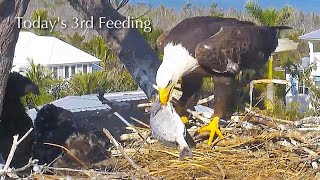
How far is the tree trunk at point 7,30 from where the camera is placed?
4035 mm

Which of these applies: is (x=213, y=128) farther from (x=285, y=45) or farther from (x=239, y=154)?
(x=285, y=45)

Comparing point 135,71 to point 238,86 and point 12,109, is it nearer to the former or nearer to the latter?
point 238,86

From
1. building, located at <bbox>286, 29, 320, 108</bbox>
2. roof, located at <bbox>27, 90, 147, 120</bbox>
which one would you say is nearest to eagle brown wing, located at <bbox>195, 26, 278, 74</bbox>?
roof, located at <bbox>27, 90, 147, 120</bbox>

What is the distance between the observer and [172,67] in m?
5.25

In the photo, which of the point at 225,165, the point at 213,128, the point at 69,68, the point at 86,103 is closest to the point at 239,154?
the point at 225,165

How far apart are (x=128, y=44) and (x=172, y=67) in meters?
1.41

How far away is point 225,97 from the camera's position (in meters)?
5.73

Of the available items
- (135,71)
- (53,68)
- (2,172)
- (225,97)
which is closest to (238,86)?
(225,97)

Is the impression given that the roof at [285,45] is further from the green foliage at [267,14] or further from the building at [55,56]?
the green foliage at [267,14]

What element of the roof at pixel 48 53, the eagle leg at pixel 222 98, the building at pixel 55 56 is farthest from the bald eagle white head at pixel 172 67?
the roof at pixel 48 53

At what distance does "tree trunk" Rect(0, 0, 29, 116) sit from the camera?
159 inches

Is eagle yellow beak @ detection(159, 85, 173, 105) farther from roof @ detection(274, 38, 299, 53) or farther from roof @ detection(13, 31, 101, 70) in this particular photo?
roof @ detection(13, 31, 101, 70)

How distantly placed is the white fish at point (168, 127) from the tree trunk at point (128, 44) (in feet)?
4.19

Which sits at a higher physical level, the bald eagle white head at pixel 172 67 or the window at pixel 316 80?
the bald eagle white head at pixel 172 67
